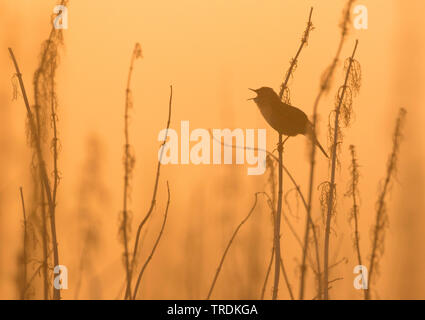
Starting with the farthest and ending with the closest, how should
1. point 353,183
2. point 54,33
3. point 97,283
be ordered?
1. point 97,283
2. point 353,183
3. point 54,33

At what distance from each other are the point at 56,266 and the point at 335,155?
832 millimetres

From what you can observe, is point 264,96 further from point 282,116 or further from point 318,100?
point 318,100

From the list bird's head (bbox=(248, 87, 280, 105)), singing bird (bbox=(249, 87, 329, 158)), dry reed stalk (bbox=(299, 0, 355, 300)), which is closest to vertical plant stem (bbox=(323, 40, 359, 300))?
dry reed stalk (bbox=(299, 0, 355, 300))

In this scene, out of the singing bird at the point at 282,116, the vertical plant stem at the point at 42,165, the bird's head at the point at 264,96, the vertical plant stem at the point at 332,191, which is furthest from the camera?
the bird's head at the point at 264,96

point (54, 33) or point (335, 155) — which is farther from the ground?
point (54, 33)

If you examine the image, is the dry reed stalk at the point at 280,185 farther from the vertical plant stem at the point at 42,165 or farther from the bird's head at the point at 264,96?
the bird's head at the point at 264,96

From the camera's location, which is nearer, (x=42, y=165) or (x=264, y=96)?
(x=42, y=165)

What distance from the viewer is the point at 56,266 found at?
6.38 feet

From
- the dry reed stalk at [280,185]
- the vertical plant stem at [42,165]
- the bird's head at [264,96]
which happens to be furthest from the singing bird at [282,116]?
the vertical plant stem at [42,165]

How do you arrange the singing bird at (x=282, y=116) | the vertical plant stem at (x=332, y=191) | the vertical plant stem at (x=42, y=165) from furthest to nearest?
the singing bird at (x=282, y=116) < the vertical plant stem at (x=332, y=191) < the vertical plant stem at (x=42, y=165)

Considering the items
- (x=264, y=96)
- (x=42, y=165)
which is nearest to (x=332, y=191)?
(x=42, y=165)

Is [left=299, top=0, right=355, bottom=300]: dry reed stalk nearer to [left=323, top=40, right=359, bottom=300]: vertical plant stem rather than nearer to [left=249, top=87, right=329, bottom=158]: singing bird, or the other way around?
[left=323, top=40, right=359, bottom=300]: vertical plant stem
